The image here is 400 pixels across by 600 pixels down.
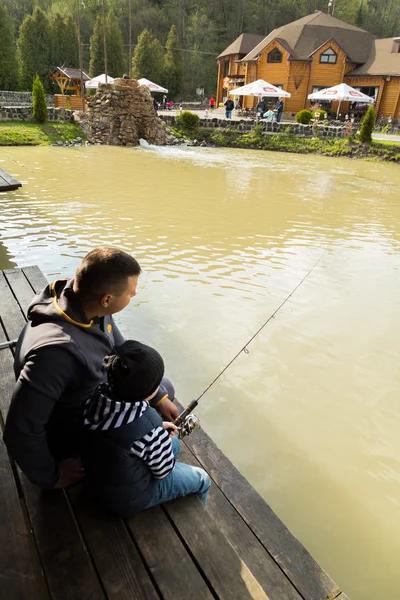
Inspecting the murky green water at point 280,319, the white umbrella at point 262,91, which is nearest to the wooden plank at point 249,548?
the murky green water at point 280,319

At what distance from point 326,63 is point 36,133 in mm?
23937

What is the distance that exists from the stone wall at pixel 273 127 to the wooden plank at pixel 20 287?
84.0ft

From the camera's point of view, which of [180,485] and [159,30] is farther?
[159,30]

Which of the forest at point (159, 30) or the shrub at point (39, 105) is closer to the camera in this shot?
the shrub at point (39, 105)

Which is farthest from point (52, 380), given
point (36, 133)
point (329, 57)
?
point (329, 57)

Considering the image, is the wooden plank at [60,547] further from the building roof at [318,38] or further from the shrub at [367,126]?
the building roof at [318,38]

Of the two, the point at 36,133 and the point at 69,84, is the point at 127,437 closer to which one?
the point at 36,133

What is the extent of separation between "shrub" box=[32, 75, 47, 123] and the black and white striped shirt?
26515 millimetres

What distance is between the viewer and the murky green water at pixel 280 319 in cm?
309

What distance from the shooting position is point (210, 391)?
411cm

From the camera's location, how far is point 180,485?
74.0 inches

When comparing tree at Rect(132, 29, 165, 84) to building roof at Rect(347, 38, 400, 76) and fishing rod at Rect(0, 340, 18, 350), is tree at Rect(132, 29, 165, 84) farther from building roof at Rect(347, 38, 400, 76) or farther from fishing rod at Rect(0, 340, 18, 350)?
fishing rod at Rect(0, 340, 18, 350)

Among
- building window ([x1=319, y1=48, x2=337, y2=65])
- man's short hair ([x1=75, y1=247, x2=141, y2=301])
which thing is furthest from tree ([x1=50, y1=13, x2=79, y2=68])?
man's short hair ([x1=75, y1=247, x2=141, y2=301])

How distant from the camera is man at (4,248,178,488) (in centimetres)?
156
